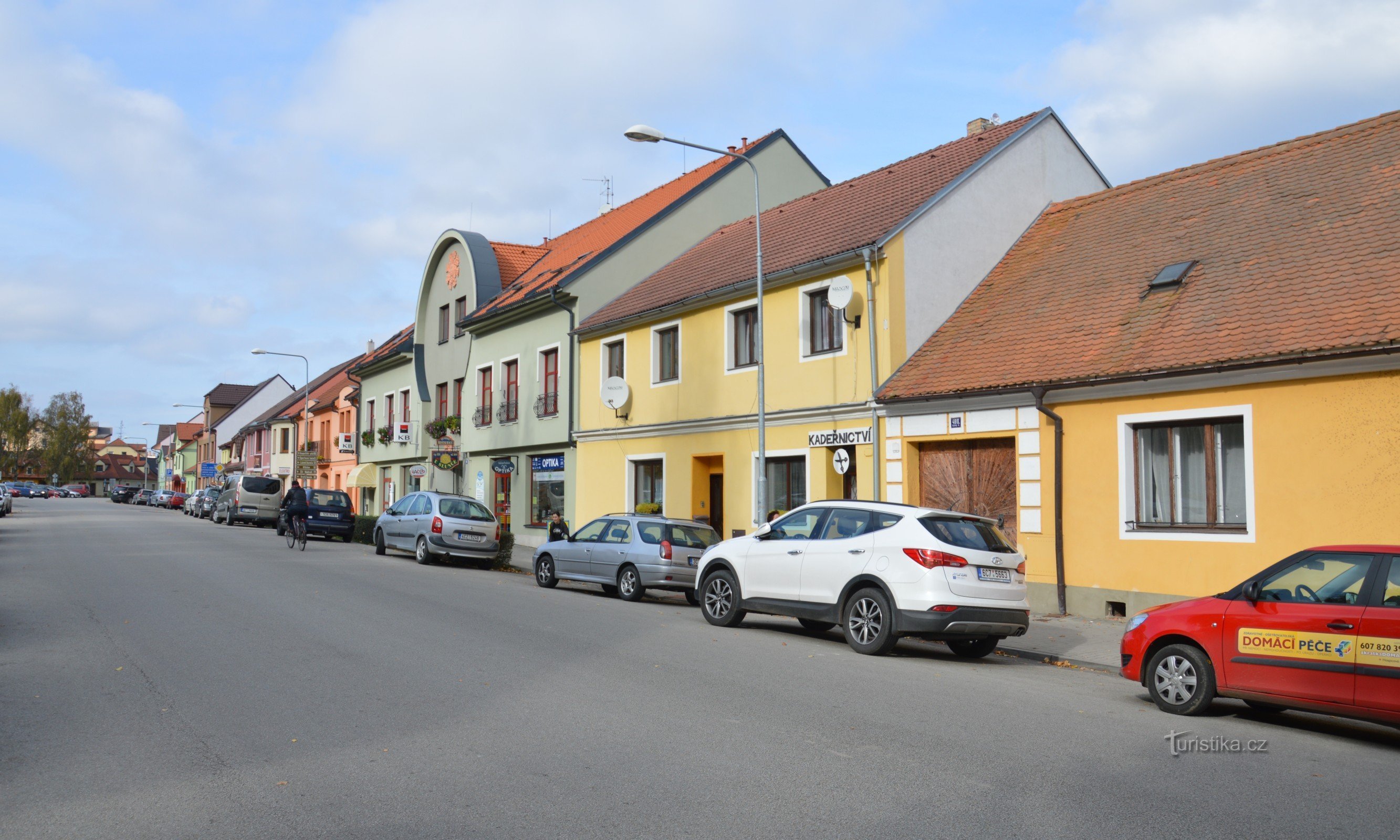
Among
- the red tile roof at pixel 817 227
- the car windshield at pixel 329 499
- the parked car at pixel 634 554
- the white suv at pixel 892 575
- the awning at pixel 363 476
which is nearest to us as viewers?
the white suv at pixel 892 575

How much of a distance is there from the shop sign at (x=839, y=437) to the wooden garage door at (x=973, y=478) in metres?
1.06

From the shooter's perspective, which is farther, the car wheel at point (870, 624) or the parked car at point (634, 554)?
the parked car at point (634, 554)

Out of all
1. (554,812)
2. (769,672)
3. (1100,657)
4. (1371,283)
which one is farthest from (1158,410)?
(554,812)

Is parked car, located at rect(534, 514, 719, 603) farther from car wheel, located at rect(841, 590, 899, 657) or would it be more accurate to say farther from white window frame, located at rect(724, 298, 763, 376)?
white window frame, located at rect(724, 298, 763, 376)

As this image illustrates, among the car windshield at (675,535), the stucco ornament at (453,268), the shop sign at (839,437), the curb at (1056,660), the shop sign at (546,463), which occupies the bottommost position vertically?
the curb at (1056,660)

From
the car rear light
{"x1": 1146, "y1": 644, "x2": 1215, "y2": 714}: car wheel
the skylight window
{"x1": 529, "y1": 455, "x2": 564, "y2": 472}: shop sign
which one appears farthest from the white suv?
{"x1": 529, "y1": 455, "x2": 564, "y2": 472}: shop sign

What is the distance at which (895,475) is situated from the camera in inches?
701

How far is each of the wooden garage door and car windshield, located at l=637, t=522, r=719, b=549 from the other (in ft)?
12.4

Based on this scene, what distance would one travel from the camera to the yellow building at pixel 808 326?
1864 centimetres

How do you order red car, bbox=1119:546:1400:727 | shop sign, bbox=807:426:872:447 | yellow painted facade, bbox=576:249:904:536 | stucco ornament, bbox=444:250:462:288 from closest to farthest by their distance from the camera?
red car, bbox=1119:546:1400:727 < shop sign, bbox=807:426:872:447 < yellow painted facade, bbox=576:249:904:536 < stucco ornament, bbox=444:250:462:288

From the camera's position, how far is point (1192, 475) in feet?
46.0

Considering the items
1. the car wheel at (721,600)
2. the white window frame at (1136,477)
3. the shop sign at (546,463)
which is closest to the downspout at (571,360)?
the shop sign at (546,463)

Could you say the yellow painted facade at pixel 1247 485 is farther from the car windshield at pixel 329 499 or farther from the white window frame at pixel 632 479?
the car windshield at pixel 329 499

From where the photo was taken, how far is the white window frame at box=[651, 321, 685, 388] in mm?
23766
